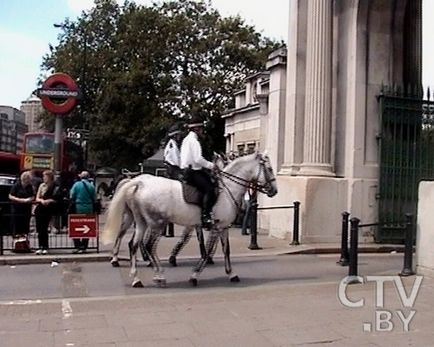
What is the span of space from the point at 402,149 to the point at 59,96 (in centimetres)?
863

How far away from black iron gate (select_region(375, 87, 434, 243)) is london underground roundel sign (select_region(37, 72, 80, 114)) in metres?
7.69

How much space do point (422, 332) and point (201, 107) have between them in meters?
40.8

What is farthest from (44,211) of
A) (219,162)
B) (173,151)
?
(219,162)

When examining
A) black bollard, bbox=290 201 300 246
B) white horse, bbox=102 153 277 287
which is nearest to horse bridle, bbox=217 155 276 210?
white horse, bbox=102 153 277 287

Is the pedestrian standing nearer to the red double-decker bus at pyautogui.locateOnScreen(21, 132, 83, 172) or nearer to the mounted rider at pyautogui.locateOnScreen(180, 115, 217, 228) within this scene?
the mounted rider at pyautogui.locateOnScreen(180, 115, 217, 228)

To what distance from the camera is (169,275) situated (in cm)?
1259

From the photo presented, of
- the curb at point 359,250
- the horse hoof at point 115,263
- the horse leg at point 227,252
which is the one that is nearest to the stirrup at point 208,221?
the horse leg at point 227,252

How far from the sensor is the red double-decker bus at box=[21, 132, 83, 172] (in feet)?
80.3

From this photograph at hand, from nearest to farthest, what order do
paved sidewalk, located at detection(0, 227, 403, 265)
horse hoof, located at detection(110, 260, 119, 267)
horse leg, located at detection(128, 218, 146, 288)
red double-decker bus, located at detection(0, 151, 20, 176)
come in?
horse leg, located at detection(128, 218, 146, 288), horse hoof, located at detection(110, 260, 119, 267), paved sidewalk, located at detection(0, 227, 403, 265), red double-decker bus, located at detection(0, 151, 20, 176)

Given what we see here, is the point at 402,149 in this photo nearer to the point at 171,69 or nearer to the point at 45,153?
the point at 45,153

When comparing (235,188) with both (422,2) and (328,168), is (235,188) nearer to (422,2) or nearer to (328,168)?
(328,168)

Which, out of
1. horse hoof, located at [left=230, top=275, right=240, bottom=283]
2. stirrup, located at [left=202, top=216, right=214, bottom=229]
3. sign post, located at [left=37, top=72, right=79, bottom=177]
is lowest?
horse hoof, located at [left=230, top=275, right=240, bottom=283]

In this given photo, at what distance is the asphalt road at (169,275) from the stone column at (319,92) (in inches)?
117

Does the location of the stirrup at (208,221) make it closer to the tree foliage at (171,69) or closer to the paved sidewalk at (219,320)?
the paved sidewalk at (219,320)
